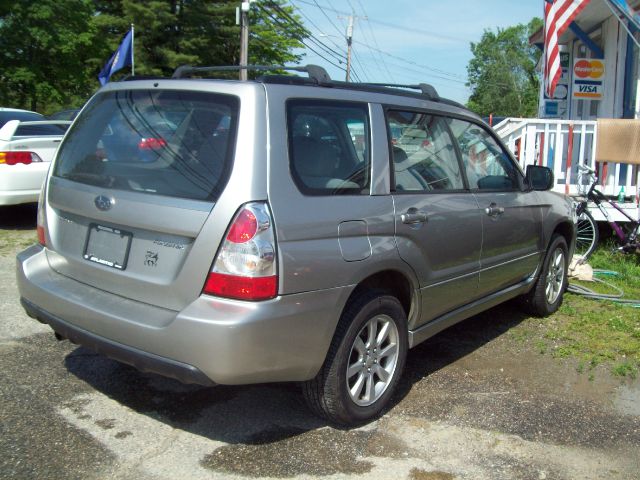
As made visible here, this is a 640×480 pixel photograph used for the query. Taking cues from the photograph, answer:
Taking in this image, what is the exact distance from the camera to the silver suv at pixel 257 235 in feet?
9.54

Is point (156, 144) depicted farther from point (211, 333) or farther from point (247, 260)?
point (211, 333)

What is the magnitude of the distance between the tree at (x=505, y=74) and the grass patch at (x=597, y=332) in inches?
2501

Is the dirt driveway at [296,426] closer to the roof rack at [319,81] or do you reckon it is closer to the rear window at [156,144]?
the rear window at [156,144]

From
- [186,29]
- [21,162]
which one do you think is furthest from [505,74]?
[21,162]

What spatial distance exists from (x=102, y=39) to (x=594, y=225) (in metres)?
31.9

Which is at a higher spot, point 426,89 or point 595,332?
point 426,89

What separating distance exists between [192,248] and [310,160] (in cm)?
75

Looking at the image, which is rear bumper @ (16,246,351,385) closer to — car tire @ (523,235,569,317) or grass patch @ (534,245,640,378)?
grass patch @ (534,245,640,378)

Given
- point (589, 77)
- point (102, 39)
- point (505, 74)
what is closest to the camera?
point (589, 77)

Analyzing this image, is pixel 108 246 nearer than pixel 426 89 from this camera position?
Yes

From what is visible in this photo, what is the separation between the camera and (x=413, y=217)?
12.2 feet

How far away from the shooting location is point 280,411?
148 inches

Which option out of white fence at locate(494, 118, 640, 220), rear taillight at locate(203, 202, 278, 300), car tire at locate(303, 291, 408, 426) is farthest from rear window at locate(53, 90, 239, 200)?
white fence at locate(494, 118, 640, 220)

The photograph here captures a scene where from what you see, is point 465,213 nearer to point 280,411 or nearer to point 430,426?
point 430,426
